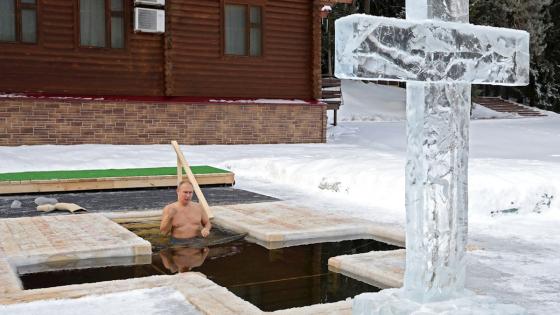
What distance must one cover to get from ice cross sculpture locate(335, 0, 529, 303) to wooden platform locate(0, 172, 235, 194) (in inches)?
330

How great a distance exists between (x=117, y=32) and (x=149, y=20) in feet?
3.09

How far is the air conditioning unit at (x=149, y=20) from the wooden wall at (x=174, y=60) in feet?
1.33

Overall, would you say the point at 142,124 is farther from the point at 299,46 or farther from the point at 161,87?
the point at 299,46

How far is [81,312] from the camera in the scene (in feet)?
12.8

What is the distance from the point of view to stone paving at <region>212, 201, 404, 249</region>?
650cm

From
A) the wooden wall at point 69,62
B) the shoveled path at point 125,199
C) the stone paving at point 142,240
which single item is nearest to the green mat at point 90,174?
the shoveled path at point 125,199

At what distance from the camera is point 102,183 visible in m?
10.5

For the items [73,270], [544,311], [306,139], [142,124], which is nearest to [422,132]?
[544,311]

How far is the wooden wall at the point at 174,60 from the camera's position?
15758 mm

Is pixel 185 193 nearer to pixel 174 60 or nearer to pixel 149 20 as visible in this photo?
pixel 149 20

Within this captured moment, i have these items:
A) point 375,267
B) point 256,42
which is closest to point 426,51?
point 375,267

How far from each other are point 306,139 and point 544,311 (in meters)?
15.5

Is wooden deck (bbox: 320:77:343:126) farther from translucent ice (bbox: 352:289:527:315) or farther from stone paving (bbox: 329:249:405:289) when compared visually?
translucent ice (bbox: 352:289:527:315)

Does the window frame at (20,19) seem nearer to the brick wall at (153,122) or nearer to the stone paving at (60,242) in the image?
the brick wall at (153,122)
